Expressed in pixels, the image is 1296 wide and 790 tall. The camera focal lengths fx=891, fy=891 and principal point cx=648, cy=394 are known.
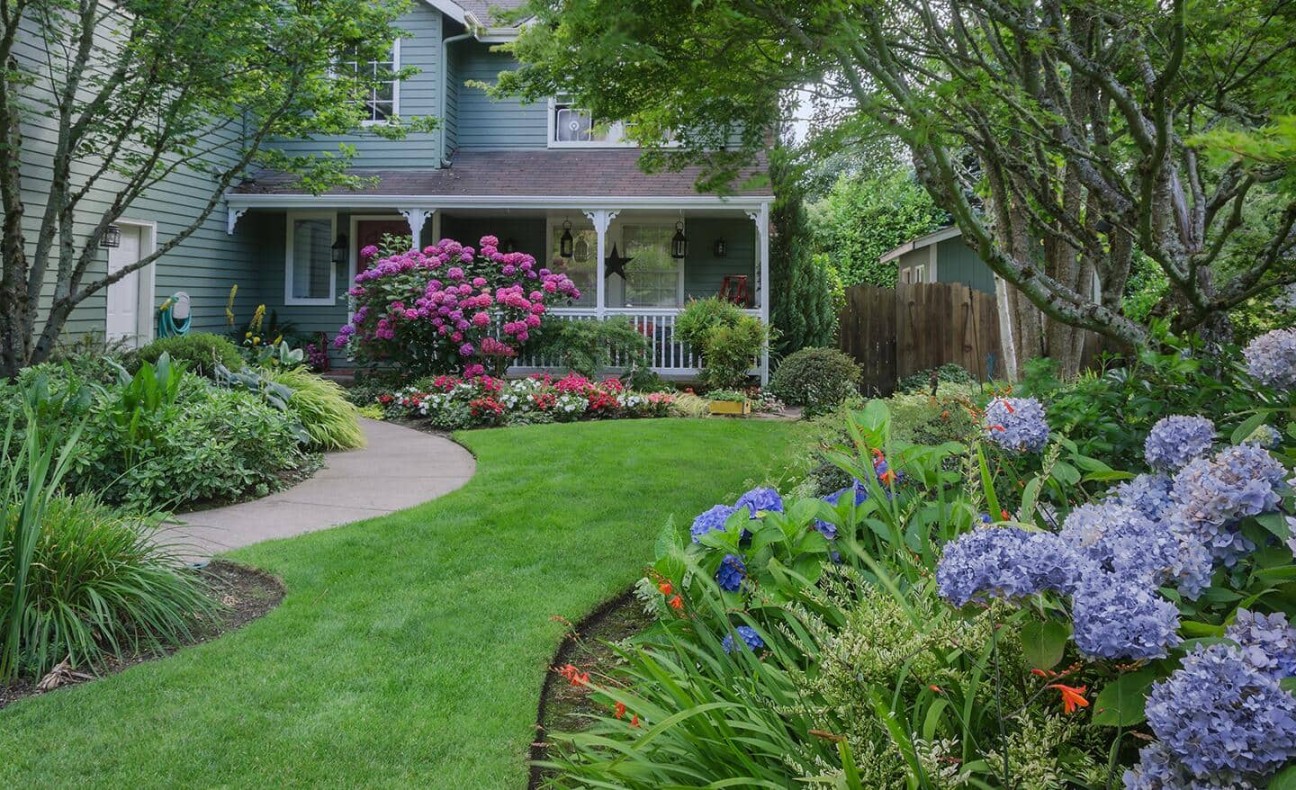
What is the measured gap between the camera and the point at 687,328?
40.8 feet

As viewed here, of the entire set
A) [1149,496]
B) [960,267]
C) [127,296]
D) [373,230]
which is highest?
[373,230]

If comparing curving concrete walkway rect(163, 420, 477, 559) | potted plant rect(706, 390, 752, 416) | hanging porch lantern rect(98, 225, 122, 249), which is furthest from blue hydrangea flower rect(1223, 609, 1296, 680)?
hanging porch lantern rect(98, 225, 122, 249)

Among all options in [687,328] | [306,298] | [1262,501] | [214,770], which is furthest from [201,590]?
[306,298]

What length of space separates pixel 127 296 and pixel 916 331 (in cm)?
1095

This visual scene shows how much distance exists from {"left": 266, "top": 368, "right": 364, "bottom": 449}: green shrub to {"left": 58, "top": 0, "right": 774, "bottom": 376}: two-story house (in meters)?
4.92

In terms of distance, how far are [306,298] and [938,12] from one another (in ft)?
40.7

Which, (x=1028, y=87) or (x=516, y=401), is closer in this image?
(x=1028, y=87)

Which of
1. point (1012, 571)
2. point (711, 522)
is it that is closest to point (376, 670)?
point (711, 522)

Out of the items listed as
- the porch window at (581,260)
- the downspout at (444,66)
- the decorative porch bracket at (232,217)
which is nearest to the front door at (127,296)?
the decorative porch bracket at (232,217)

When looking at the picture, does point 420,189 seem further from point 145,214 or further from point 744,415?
point 744,415

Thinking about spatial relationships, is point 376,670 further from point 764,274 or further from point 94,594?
point 764,274

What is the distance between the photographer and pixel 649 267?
603 inches

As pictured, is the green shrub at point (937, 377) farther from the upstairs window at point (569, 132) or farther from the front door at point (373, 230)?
the front door at point (373, 230)

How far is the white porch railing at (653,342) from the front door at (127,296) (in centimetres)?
521
